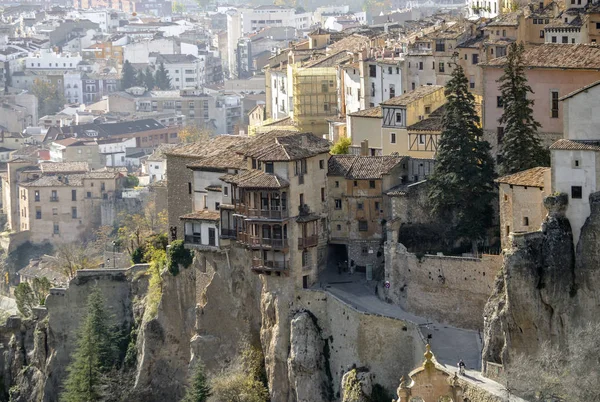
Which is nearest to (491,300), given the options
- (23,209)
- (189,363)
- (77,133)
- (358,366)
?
(358,366)

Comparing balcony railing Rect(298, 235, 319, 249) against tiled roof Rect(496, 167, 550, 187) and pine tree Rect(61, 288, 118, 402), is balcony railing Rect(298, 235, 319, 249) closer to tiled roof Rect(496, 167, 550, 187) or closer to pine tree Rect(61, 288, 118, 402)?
tiled roof Rect(496, 167, 550, 187)

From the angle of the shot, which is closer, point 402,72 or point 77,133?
point 402,72

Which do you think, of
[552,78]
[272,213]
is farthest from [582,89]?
[272,213]

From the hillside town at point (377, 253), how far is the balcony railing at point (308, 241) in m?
0.09

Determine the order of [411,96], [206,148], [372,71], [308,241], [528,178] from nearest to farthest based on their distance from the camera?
1. [528,178]
2. [308,241]
3. [411,96]
4. [206,148]
5. [372,71]

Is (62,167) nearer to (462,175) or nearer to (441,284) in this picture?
(462,175)

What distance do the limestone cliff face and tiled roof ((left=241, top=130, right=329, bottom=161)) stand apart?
13.0 meters

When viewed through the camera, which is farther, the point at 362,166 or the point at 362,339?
the point at 362,166

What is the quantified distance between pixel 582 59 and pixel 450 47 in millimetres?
18075

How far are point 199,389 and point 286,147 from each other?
10980 millimetres

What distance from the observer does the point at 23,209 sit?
13675 cm

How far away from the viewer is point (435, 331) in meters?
72.7

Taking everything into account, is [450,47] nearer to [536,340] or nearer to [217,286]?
[217,286]

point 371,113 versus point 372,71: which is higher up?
point 372,71
